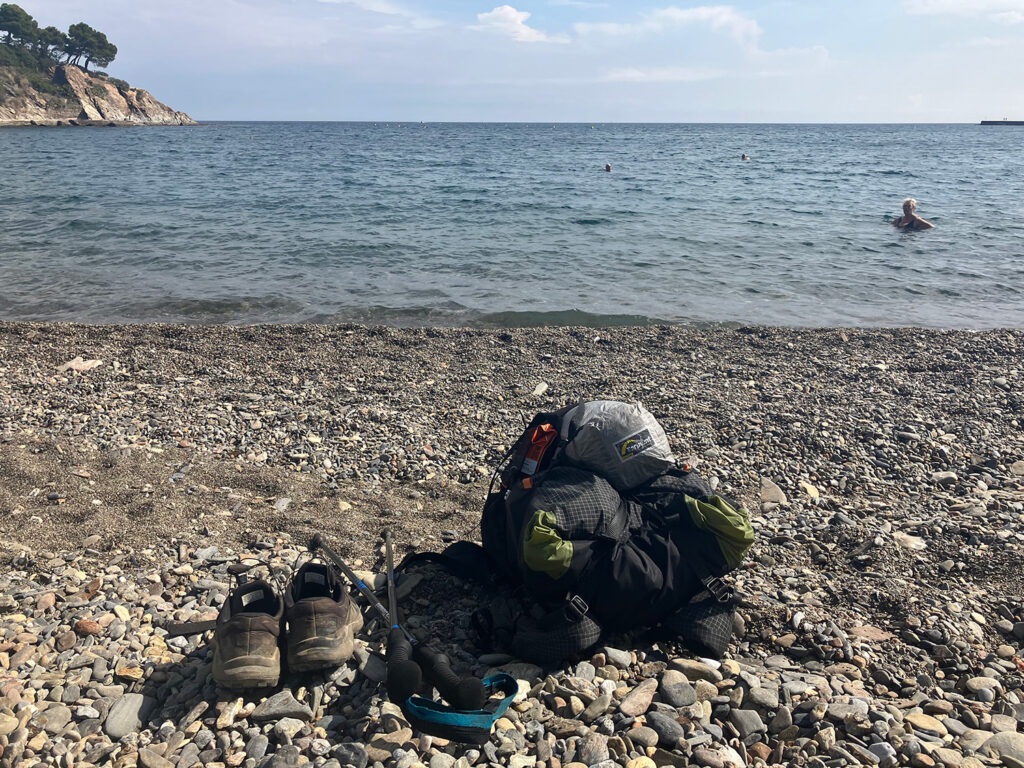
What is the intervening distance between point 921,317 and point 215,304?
46.7 feet

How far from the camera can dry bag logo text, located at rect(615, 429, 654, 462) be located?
402cm

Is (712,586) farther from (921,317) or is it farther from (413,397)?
(921,317)

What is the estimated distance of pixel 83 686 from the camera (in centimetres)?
322

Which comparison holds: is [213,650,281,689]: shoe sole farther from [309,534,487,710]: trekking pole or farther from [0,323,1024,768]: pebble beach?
[309,534,487,710]: trekking pole

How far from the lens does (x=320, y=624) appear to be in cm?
330

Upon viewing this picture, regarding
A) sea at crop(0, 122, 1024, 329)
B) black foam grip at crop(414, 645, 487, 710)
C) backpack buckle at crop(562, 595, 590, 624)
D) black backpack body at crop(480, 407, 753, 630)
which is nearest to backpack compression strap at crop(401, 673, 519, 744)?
black foam grip at crop(414, 645, 487, 710)

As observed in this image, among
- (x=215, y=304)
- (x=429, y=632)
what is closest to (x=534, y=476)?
(x=429, y=632)

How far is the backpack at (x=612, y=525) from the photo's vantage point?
3.57 metres

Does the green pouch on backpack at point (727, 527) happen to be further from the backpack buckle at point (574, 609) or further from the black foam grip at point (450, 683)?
the black foam grip at point (450, 683)

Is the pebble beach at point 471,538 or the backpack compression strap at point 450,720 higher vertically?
the backpack compression strap at point 450,720

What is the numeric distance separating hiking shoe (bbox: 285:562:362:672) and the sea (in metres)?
8.98

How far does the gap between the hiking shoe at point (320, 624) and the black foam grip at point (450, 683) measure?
445mm

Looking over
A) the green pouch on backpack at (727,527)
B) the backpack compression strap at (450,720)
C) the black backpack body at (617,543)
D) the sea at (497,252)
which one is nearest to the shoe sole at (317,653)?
the backpack compression strap at (450,720)

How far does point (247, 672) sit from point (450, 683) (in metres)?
0.96
